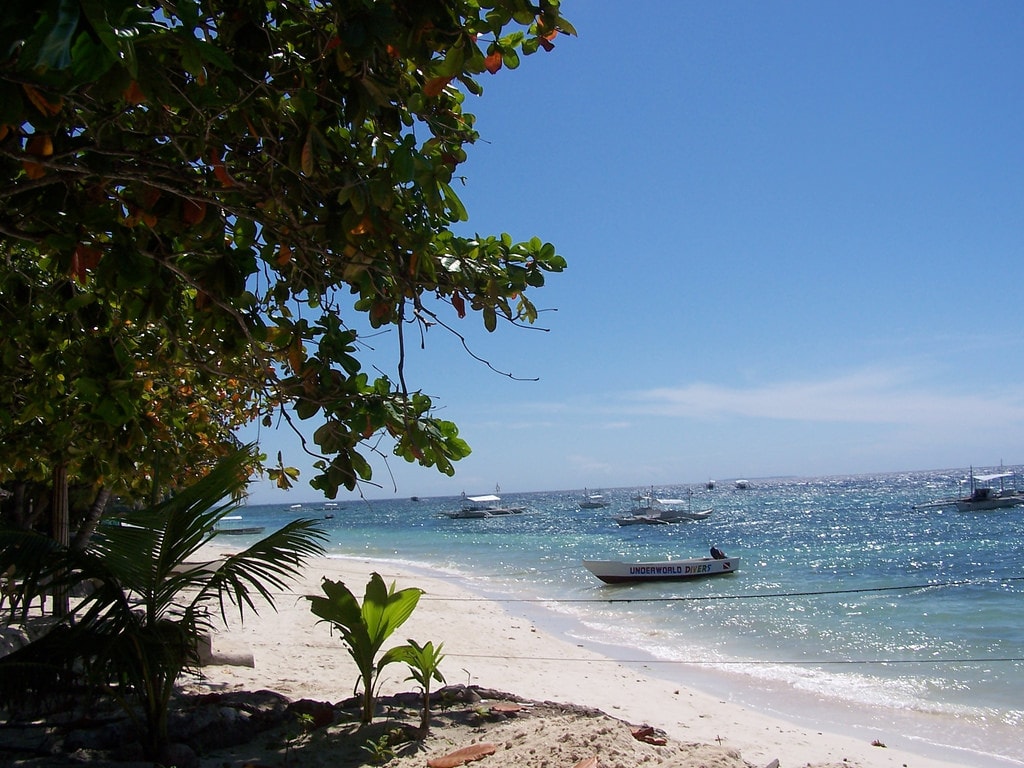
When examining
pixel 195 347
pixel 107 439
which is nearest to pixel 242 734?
pixel 107 439

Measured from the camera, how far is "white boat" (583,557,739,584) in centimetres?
1897

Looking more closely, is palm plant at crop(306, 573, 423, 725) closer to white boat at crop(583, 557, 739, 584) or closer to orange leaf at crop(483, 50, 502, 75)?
orange leaf at crop(483, 50, 502, 75)

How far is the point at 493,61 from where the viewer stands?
2.95 meters

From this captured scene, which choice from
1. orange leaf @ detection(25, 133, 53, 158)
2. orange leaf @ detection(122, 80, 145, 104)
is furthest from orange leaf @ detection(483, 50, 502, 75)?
orange leaf @ detection(25, 133, 53, 158)

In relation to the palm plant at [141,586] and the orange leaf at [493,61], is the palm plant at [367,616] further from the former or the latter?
the orange leaf at [493,61]

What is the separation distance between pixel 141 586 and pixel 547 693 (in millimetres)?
5456

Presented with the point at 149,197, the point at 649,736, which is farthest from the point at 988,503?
the point at 149,197

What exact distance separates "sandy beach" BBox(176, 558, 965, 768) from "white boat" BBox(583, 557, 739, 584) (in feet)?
17.5

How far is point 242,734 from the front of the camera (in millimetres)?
4141

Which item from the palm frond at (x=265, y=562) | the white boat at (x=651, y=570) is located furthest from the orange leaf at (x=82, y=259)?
the white boat at (x=651, y=570)

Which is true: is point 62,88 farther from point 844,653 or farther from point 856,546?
point 856,546

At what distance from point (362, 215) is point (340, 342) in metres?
0.72

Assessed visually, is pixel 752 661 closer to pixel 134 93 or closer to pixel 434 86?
pixel 434 86

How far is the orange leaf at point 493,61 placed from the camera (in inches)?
116
